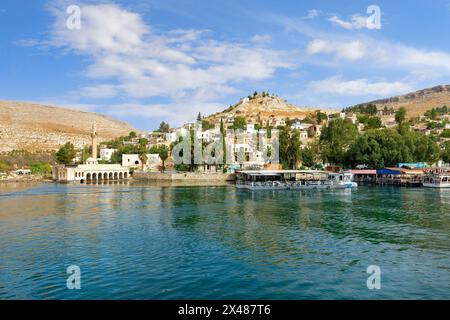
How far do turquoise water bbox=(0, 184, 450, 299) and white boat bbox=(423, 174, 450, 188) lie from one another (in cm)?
3751

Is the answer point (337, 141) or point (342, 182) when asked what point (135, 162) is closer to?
point (337, 141)

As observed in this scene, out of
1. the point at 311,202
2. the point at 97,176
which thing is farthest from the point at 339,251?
the point at 97,176

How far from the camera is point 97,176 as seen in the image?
119m

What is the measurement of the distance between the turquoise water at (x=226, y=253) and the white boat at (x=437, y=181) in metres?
37.5

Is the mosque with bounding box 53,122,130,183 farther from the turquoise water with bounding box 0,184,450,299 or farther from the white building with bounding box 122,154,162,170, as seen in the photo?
the turquoise water with bounding box 0,184,450,299

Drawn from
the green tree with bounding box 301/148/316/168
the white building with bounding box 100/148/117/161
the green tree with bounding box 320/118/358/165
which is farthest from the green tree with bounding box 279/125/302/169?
the white building with bounding box 100/148/117/161

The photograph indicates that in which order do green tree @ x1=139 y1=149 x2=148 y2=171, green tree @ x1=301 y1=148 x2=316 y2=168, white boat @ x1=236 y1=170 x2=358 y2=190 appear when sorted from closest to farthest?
1. white boat @ x1=236 y1=170 x2=358 y2=190
2. green tree @ x1=301 y1=148 x2=316 y2=168
3. green tree @ x1=139 y1=149 x2=148 y2=171

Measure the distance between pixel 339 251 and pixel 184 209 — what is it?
2447 cm

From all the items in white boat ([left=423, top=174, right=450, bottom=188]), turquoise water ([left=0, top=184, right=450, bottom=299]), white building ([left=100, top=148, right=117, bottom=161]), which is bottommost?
turquoise water ([left=0, top=184, right=450, bottom=299])

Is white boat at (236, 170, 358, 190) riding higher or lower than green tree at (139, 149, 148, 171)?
lower

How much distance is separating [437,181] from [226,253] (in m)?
67.9

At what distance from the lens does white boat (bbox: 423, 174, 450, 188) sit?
3076 inches

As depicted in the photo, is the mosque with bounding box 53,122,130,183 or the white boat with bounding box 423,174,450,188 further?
the mosque with bounding box 53,122,130,183
